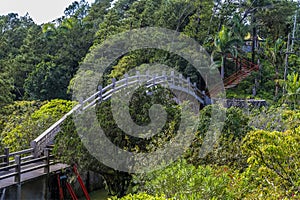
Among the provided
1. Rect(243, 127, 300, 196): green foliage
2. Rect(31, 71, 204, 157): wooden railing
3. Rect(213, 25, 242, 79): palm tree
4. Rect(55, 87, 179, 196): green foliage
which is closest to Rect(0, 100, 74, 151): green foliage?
Rect(31, 71, 204, 157): wooden railing

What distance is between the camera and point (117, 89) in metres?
11.7

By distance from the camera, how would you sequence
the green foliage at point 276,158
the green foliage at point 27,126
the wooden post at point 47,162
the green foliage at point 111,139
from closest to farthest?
the green foliage at point 276,158
the green foliage at point 111,139
the wooden post at point 47,162
the green foliage at point 27,126

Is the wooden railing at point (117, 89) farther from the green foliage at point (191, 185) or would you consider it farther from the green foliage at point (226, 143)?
the green foliage at point (191, 185)

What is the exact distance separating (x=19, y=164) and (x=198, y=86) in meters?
17.0

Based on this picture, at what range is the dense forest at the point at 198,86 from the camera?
17.1ft

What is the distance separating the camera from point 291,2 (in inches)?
1128

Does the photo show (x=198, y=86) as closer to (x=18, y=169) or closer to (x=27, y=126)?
(x=27, y=126)

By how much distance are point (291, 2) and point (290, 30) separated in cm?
224

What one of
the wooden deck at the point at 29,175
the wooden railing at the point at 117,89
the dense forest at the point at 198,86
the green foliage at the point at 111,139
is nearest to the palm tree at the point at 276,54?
the dense forest at the point at 198,86

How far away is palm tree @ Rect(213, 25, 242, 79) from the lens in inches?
854

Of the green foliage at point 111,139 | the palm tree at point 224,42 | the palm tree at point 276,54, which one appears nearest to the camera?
the green foliage at point 111,139

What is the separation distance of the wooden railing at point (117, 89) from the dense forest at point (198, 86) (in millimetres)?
730

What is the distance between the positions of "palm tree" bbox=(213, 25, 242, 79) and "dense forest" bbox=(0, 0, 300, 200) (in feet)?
0.19

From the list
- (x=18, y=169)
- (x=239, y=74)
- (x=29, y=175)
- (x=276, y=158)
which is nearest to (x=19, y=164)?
(x=18, y=169)
